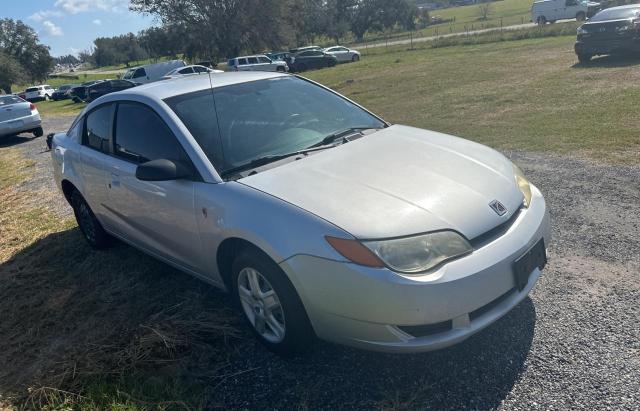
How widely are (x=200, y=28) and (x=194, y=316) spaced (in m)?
49.4

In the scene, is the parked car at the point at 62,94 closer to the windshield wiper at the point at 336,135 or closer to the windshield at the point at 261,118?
the windshield at the point at 261,118

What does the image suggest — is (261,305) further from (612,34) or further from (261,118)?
(612,34)

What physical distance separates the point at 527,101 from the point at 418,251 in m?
9.45

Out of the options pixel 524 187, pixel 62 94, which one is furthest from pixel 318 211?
pixel 62 94

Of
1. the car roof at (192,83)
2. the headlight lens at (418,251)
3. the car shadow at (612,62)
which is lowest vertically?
the car shadow at (612,62)

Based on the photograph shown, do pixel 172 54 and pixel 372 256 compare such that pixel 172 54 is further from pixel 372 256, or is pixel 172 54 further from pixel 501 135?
pixel 372 256

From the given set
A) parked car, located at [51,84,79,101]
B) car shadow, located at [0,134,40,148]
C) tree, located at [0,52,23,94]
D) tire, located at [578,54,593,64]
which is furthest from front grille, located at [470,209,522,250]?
tree, located at [0,52,23,94]

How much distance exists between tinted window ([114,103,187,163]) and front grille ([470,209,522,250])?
6.33 feet

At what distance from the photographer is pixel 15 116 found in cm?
1552

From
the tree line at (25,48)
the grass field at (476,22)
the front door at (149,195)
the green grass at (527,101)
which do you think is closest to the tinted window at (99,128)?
the front door at (149,195)

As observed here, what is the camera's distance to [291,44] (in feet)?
170

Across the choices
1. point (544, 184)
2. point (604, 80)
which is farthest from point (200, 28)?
point (544, 184)

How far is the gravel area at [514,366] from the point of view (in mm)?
2648

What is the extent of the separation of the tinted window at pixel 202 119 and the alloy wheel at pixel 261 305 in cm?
76
